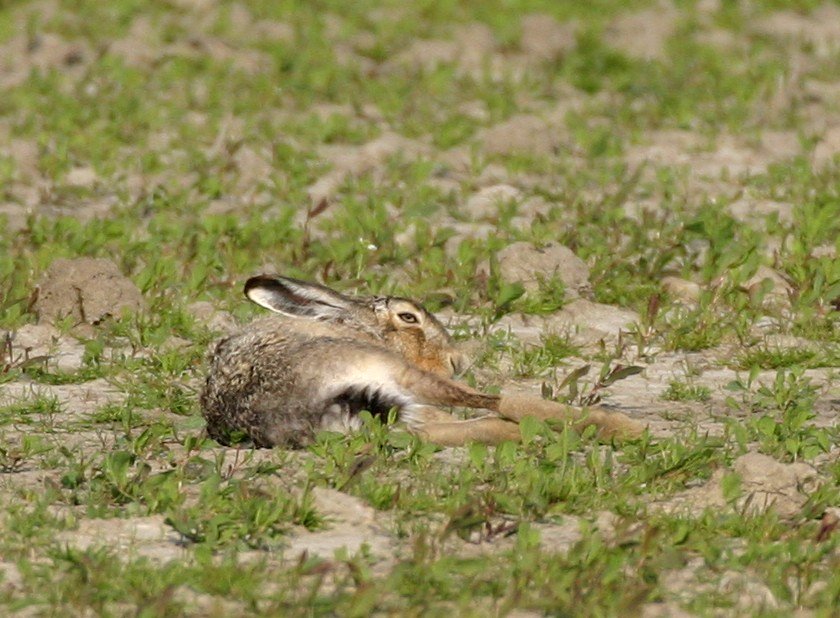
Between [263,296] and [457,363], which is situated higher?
[263,296]

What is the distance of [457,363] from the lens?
704 centimetres

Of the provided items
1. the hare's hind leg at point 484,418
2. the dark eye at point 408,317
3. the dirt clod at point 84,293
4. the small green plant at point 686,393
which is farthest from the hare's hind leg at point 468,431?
the dirt clod at point 84,293

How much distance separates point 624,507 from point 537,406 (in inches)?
33.6

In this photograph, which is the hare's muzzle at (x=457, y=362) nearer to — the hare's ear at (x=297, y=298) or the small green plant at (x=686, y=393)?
the hare's ear at (x=297, y=298)

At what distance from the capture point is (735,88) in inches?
485

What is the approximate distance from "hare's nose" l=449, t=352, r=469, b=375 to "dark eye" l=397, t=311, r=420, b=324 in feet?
0.64

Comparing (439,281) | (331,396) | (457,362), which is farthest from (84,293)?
(331,396)

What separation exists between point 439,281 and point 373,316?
1624 mm

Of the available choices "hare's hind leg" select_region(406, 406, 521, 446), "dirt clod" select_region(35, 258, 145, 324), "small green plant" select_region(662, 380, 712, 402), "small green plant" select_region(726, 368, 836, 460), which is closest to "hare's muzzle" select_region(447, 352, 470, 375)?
"hare's hind leg" select_region(406, 406, 521, 446)

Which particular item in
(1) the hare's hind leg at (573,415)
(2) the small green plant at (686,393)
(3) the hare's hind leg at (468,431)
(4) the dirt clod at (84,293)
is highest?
(1) the hare's hind leg at (573,415)

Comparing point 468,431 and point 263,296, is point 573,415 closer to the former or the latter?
point 468,431

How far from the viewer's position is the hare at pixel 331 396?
6.35 meters

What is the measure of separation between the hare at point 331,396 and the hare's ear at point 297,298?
8.8 inches

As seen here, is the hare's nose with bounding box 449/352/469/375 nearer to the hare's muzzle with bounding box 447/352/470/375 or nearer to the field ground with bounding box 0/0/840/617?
the hare's muzzle with bounding box 447/352/470/375
